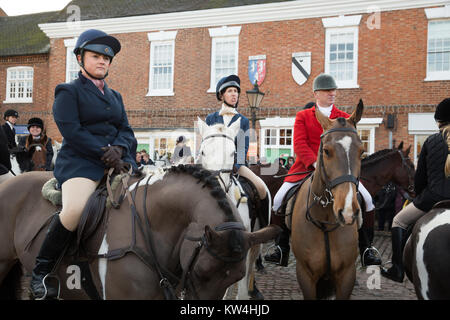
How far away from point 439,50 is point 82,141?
1552 cm

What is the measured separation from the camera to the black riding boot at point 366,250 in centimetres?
431

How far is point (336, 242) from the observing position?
3.67 meters

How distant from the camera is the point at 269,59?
54.6 ft

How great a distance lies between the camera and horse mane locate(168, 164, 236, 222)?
2314 mm

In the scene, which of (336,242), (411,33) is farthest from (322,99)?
(411,33)

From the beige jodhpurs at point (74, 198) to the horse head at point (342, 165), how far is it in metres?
1.93

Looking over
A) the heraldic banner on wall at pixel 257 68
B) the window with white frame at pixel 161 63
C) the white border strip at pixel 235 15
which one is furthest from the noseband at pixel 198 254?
the window with white frame at pixel 161 63

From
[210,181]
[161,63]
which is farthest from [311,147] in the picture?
[161,63]

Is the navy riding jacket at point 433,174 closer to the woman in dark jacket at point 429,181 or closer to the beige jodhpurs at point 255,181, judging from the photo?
the woman in dark jacket at point 429,181

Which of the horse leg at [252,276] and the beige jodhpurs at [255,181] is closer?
the horse leg at [252,276]

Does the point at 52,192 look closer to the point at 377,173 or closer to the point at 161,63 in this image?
the point at 377,173

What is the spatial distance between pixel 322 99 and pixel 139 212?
9.43 feet

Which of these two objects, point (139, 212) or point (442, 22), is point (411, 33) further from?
point (139, 212)

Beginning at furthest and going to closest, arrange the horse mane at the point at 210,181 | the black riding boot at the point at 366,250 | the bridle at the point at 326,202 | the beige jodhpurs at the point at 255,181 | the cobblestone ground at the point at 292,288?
1. the cobblestone ground at the point at 292,288
2. the beige jodhpurs at the point at 255,181
3. the black riding boot at the point at 366,250
4. the bridle at the point at 326,202
5. the horse mane at the point at 210,181
